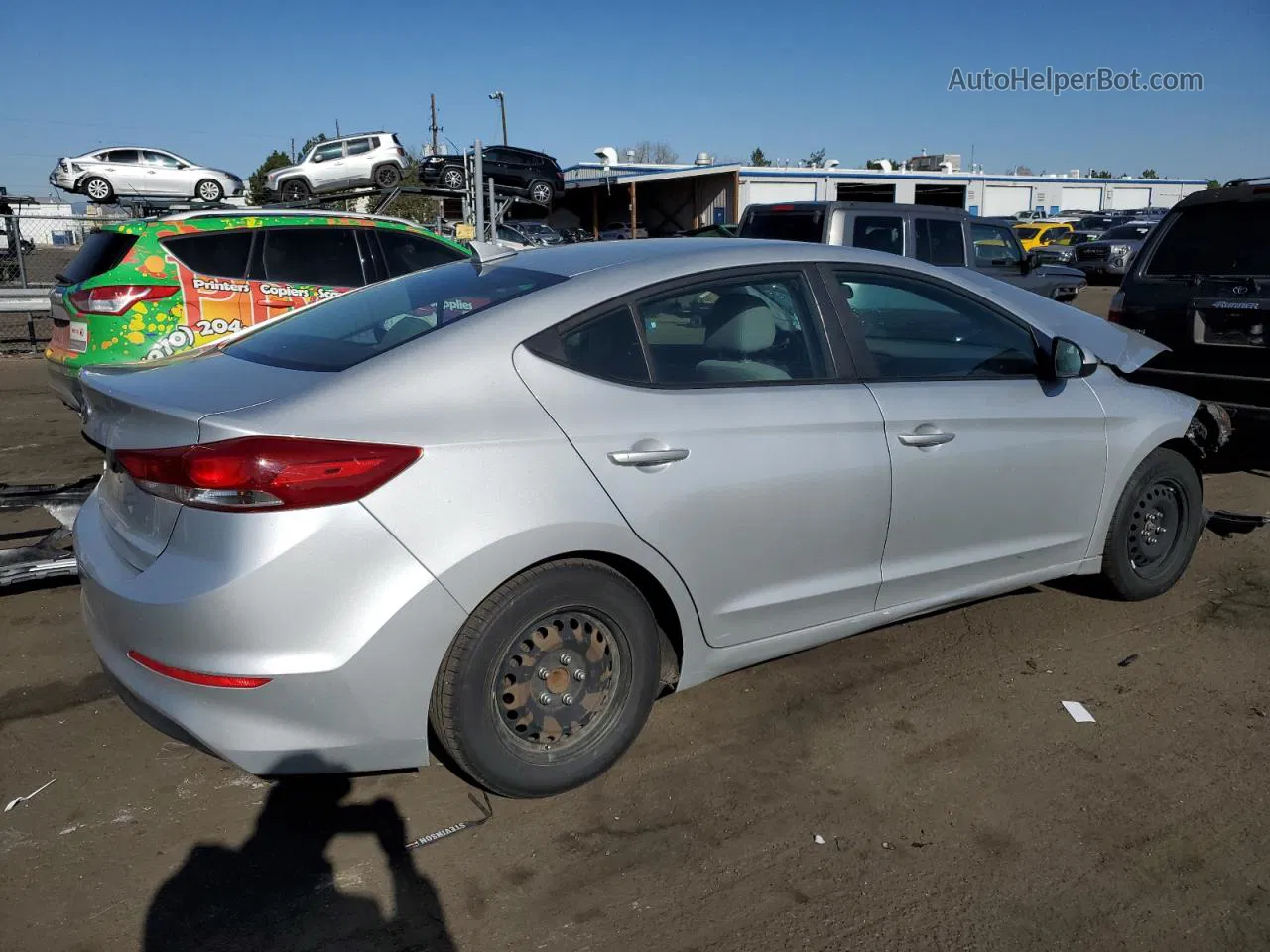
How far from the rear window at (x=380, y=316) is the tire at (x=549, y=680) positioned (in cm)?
85

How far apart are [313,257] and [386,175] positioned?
1719 centimetres

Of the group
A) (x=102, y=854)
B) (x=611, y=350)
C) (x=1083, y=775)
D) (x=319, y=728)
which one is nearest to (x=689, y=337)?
(x=611, y=350)

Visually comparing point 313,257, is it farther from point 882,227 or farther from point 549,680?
point 549,680

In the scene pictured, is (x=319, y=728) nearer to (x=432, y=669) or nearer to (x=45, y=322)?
(x=432, y=669)

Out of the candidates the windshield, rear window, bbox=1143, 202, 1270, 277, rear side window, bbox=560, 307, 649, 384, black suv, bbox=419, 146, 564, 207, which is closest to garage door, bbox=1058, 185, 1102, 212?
the windshield

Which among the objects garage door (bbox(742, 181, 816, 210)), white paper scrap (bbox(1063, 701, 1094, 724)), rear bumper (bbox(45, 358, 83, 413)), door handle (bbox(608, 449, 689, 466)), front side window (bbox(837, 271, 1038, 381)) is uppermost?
garage door (bbox(742, 181, 816, 210))

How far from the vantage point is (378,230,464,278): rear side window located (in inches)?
336

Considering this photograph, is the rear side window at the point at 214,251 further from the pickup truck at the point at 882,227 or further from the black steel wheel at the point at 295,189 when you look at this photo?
the black steel wheel at the point at 295,189

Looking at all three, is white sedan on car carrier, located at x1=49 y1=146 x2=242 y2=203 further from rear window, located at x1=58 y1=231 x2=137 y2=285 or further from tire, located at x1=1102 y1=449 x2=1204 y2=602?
tire, located at x1=1102 y1=449 x2=1204 y2=602

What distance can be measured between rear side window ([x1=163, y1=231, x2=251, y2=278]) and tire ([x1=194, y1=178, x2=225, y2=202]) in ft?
56.7

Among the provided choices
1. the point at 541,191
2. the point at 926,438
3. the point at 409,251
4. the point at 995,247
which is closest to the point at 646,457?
the point at 926,438

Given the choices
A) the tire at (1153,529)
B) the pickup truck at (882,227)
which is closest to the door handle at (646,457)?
the tire at (1153,529)

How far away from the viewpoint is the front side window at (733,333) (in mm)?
3367

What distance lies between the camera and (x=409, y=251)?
861 centimetres
